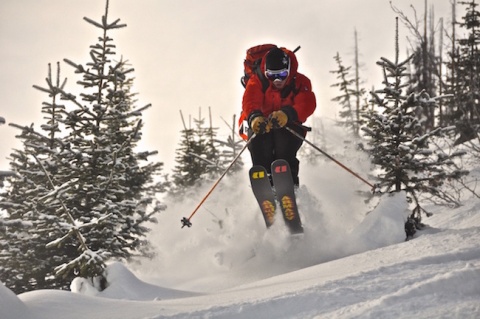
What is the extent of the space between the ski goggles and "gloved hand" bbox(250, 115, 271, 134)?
657 millimetres

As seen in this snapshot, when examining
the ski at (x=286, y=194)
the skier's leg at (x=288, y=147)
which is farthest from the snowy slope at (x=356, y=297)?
the skier's leg at (x=288, y=147)

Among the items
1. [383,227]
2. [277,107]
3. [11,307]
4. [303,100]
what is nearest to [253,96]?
[277,107]

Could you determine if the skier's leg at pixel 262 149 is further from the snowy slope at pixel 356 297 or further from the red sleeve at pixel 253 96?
Answer: the snowy slope at pixel 356 297

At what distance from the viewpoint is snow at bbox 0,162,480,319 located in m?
2.91

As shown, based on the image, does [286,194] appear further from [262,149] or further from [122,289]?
[122,289]

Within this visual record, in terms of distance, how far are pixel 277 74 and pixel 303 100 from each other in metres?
0.60

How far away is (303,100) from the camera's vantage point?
22.2 ft

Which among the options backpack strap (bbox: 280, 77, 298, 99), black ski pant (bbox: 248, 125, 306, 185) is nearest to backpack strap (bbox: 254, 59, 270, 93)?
backpack strap (bbox: 280, 77, 298, 99)

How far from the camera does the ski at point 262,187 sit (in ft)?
22.5

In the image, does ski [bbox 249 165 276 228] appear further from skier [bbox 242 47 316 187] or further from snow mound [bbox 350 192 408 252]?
snow mound [bbox 350 192 408 252]

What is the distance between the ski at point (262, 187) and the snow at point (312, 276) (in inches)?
17.6

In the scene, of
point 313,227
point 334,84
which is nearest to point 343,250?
point 313,227

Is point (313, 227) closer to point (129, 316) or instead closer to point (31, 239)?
point (129, 316)

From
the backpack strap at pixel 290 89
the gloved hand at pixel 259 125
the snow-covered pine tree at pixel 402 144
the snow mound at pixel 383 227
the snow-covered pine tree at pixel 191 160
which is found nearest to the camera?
the snow mound at pixel 383 227
